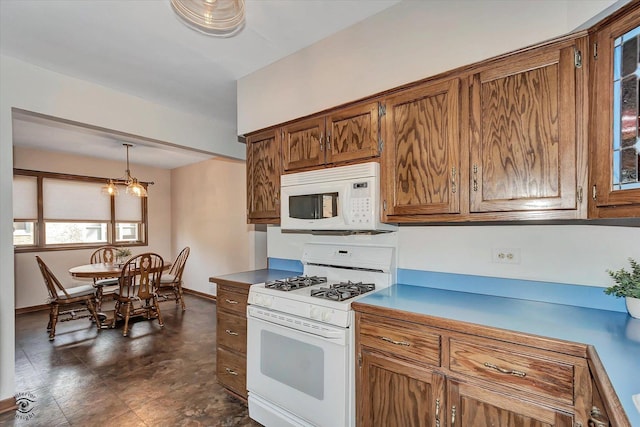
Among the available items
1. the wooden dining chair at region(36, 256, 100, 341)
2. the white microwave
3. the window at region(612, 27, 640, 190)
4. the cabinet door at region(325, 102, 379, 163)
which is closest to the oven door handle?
the white microwave

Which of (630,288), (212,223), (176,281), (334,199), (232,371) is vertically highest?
(334,199)

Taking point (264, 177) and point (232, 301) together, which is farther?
point (264, 177)

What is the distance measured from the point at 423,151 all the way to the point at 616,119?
2.60 ft

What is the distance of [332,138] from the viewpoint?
2.14 meters

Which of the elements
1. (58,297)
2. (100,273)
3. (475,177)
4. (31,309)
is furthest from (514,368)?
(31,309)

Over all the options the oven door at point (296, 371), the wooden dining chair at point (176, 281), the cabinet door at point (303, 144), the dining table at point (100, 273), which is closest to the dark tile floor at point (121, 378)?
the dining table at point (100, 273)

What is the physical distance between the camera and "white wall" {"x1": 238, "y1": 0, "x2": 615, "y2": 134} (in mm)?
1443

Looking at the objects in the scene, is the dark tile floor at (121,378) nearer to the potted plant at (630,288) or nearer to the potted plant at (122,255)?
the potted plant at (122,255)

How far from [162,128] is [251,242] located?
1.99 metres

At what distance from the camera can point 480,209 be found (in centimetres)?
158

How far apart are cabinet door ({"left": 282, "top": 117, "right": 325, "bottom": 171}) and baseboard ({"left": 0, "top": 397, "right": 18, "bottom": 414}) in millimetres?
2709

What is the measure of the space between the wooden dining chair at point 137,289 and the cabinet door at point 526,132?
416 cm

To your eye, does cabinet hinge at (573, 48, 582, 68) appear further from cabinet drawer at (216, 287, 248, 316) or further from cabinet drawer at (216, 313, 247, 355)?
cabinet drawer at (216, 313, 247, 355)

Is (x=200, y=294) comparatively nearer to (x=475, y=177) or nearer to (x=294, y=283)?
(x=294, y=283)
